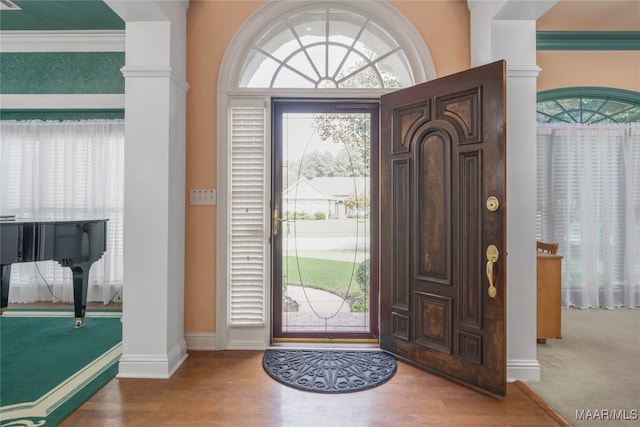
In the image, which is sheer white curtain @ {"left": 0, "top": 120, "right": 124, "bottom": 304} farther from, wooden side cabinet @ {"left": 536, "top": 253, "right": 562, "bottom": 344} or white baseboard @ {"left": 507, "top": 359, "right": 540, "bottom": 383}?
wooden side cabinet @ {"left": 536, "top": 253, "right": 562, "bottom": 344}

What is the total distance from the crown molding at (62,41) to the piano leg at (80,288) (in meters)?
2.51

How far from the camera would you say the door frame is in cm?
301

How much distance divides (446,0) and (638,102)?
3.07 metres

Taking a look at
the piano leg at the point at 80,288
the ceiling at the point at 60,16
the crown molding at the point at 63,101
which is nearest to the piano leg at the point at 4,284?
the piano leg at the point at 80,288

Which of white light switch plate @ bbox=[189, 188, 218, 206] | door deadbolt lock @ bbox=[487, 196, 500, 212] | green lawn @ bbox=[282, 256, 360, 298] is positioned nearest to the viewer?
door deadbolt lock @ bbox=[487, 196, 500, 212]

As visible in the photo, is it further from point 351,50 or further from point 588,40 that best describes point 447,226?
point 588,40

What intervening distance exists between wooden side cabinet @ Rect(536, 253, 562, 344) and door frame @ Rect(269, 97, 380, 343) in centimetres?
148

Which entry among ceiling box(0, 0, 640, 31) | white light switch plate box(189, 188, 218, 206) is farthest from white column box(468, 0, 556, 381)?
white light switch plate box(189, 188, 218, 206)

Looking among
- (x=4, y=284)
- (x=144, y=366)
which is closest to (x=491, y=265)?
(x=144, y=366)

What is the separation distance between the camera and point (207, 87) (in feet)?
9.45

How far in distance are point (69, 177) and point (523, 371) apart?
4.98 meters

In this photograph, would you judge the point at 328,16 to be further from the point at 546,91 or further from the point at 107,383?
the point at 107,383

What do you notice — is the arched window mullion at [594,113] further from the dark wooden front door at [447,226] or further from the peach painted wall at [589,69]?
the dark wooden front door at [447,226]

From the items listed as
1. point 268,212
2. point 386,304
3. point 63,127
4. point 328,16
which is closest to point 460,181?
point 386,304
